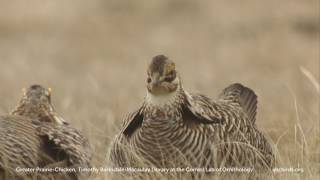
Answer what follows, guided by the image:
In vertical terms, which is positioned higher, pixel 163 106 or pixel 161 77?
pixel 161 77

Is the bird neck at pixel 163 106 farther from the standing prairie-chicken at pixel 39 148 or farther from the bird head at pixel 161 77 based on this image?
the standing prairie-chicken at pixel 39 148

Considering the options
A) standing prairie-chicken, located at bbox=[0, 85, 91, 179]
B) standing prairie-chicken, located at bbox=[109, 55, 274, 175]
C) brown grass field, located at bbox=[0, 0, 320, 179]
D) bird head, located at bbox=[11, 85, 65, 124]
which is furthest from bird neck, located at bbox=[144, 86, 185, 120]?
brown grass field, located at bbox=[0, 0, 320, 179]

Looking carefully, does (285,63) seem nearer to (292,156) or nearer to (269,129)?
(269,129)

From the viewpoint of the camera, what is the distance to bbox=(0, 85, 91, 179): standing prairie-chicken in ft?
19.3

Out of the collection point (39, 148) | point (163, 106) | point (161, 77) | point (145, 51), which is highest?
point (145, 51)

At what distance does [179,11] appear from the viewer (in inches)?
718

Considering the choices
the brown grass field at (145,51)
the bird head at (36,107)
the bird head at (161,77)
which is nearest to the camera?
the bird head at (161,77)

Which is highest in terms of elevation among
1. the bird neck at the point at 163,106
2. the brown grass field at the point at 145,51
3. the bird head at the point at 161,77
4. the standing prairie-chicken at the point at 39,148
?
the brown grass field at the point at 145,51

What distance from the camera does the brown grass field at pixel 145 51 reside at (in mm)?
10047

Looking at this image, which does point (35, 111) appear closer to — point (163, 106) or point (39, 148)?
point (39, 148)

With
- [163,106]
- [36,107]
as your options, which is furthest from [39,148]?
[36,107]

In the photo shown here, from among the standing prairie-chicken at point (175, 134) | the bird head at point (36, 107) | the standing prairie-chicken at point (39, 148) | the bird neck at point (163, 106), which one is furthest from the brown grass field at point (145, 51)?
the bird neck at point (163, 106)

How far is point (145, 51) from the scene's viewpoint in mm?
15344

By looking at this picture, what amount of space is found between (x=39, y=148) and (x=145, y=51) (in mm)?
9282
